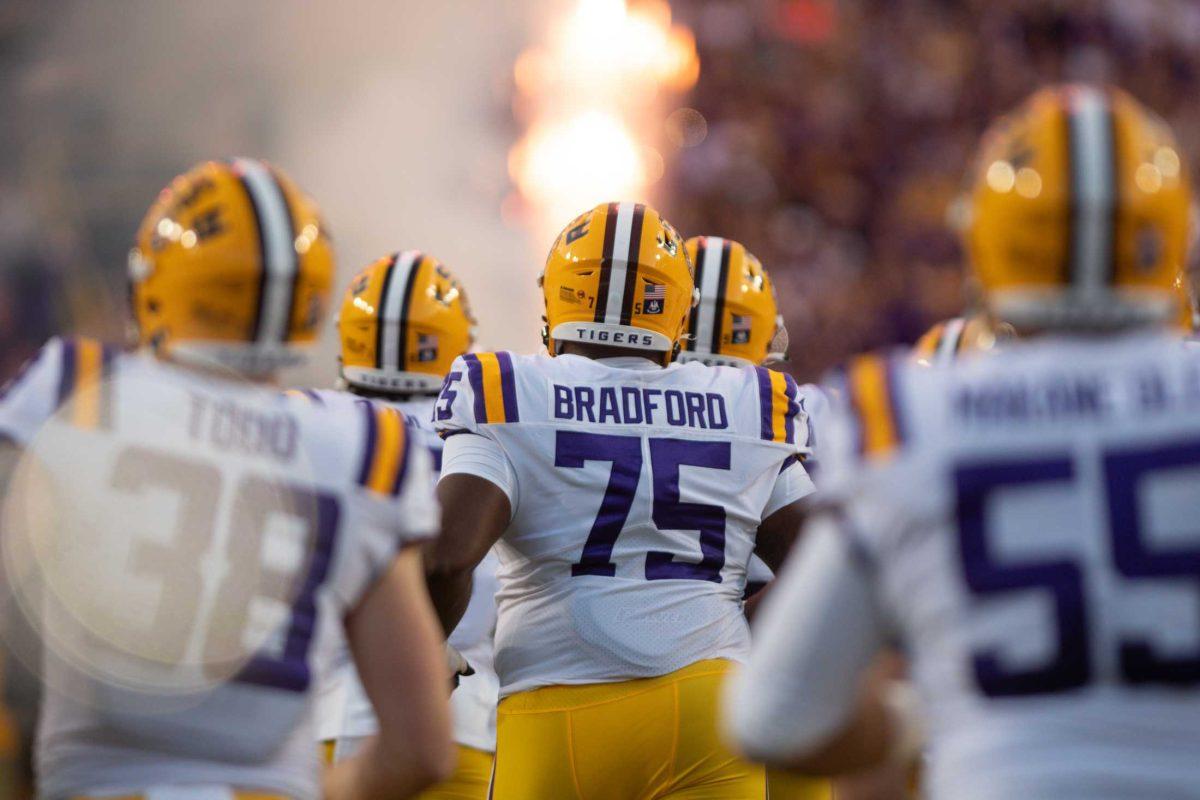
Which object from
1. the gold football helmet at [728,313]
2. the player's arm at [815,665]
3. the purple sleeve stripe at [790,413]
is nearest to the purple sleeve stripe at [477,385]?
the purple sleeve stripe at [790,413]

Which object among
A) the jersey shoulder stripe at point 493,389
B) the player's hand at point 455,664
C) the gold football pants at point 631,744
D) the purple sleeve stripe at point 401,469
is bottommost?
the gold football pants at point 631,744

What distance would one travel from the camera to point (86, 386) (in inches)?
81.2

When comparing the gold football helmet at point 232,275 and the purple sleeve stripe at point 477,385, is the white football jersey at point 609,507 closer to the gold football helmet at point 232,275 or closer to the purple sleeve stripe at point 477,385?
the purple sleeve stripe at point 477,385

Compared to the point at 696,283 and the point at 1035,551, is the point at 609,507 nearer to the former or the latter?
the point at 696,283

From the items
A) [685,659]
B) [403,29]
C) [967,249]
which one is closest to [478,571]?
[685,659]

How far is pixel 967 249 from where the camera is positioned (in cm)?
213

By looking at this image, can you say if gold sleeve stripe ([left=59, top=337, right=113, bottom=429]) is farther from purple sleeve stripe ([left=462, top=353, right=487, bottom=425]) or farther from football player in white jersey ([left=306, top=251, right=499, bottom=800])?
football player in white jersey ([left=306, top=251, right=499, bottom=800])

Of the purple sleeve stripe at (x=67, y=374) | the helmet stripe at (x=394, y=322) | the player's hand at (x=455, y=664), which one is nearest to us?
the purple sleeve stripe at (x=67, y=374)

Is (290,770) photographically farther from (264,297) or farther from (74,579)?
(264,297)

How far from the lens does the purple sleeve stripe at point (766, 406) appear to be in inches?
147

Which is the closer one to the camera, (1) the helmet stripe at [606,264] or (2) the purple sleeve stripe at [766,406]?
(2) the purple sleeve stripe at [766,406]

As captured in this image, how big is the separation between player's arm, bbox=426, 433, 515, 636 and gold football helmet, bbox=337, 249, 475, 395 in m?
1.34

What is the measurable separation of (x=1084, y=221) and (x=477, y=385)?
1900 millimetres

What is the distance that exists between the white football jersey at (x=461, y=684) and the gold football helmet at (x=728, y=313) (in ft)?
2.97
